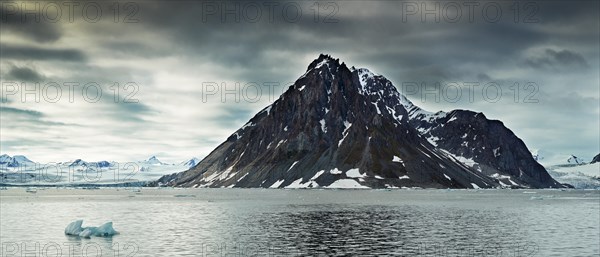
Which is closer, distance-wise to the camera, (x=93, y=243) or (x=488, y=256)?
(x=488, y=256)

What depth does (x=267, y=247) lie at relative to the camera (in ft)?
196

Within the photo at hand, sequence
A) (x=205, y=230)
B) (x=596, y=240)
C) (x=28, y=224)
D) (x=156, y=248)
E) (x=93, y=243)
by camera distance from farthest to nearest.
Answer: (x=28, y=224), (x=205, y=230), (x=596, y=240), (x=93, y=243), (x=156, y=248)

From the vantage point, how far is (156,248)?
58.5 metres

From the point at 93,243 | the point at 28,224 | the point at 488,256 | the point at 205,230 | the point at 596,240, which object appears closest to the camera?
the point at 488,256

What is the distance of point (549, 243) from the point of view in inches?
2479

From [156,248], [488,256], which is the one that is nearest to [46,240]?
[156,248]

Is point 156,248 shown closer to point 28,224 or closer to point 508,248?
point 508,248

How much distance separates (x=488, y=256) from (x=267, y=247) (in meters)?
21.7

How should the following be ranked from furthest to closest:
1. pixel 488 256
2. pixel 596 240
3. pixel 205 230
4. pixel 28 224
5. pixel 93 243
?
pixel 28 224 < pixel 205 230 < pixel 596 240 < pixel 93 243 < pixel 488 256

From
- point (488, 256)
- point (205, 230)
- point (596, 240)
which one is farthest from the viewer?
point (205, 230)

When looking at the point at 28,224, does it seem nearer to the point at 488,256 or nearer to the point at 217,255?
the point at 217,255

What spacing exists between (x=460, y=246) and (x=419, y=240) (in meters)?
6.17

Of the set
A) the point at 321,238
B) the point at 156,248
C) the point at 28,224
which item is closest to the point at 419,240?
the point at 321,238

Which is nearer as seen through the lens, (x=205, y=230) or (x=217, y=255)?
(x=217, y=255)
